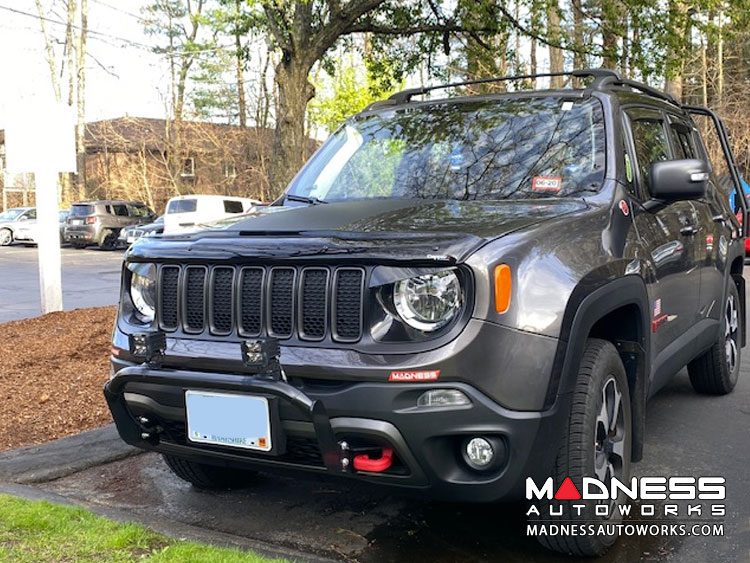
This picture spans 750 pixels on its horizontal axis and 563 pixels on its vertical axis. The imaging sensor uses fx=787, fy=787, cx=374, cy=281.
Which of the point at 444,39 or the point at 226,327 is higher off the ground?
the point at 444,39

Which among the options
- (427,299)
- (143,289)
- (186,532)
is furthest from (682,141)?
(186,532)

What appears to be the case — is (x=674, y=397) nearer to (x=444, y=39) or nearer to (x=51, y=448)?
(x=51, y=448)

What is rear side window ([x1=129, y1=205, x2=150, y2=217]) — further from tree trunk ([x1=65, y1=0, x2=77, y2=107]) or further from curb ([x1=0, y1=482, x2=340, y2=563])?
curb ([x1=0, y1=482, x2=340, y2=563])

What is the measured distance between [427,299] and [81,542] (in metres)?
1.68

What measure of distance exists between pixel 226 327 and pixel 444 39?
29.4ft

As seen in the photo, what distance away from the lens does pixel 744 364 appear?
6.75 metres

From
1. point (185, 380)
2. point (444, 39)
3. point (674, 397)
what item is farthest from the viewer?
point (444, 39)

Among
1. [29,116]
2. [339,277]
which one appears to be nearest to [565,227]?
[339,277]

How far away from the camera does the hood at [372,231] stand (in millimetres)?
2678

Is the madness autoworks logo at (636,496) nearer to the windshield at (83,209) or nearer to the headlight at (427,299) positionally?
the headlight at (427,299)

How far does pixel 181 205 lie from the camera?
2267 cm

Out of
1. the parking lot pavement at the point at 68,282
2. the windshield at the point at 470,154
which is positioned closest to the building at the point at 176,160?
the parking lot pavement at the point at 68,282

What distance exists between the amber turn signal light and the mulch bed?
3.22 m

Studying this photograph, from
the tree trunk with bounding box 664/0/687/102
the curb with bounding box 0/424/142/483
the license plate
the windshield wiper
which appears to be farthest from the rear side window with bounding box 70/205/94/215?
the license plate
